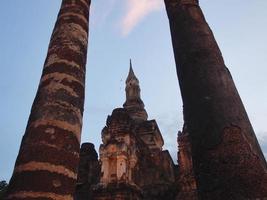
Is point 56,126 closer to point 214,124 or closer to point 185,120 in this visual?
point 185,120

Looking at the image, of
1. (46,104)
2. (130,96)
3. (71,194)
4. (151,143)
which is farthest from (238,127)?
(130,96)

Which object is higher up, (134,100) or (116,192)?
(134,100)

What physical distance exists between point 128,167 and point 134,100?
400 inches

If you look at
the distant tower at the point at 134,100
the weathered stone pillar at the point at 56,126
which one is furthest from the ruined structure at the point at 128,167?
the weathered stone pillar at the point at 56,126

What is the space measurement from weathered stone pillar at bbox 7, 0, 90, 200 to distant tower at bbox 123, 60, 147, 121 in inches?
680

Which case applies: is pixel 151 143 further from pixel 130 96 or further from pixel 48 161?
pixel 48 161

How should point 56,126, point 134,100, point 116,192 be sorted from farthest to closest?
point 134,100, point 116,192, point 56,126

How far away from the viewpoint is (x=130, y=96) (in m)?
24.3

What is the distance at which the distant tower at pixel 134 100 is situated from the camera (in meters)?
22.3

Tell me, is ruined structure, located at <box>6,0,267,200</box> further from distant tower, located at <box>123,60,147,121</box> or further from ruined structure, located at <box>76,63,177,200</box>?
distant tower, located at <box>123,60,147,121</box>

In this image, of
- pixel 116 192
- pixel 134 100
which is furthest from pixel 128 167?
pixel 134 100

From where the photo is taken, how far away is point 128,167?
1404 centimetres

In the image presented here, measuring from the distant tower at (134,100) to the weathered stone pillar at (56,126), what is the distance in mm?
17263

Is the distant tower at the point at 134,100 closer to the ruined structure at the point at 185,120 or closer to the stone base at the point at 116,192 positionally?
the stone base at the point at 116,192
